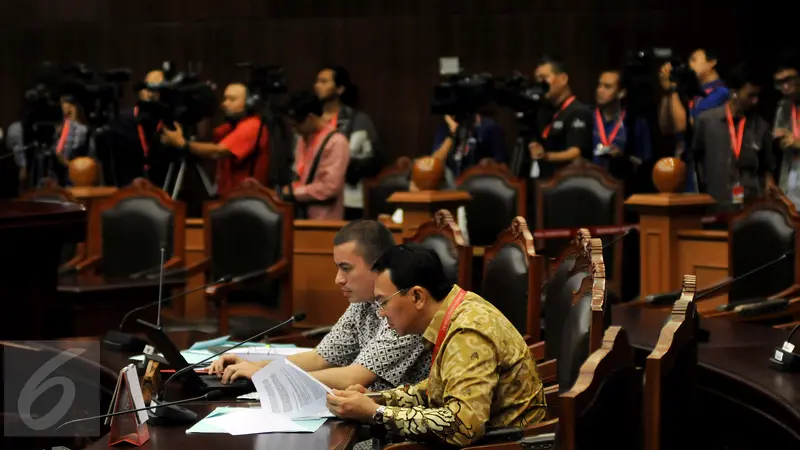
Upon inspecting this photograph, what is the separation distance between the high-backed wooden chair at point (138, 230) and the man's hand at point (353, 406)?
10.4 ft

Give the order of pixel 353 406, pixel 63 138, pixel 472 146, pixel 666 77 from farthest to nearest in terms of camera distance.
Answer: pixel 63 138 → pixel 472 146 → pixel 666 77 → pixel 353 406

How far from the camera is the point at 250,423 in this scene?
2736mm

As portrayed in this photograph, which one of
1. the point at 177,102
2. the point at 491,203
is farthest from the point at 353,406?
the point at 177,102

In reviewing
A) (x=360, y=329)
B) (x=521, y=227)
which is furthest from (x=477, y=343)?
(x=521, y=227)

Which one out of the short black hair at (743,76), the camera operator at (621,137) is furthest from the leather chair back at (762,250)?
the camera operator at (621,137)

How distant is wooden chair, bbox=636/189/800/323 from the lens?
4461 mm

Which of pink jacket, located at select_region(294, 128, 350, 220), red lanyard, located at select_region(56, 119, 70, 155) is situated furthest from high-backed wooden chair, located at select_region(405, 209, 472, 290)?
red lanyard, located at select_region(56, 119, 70, 155)

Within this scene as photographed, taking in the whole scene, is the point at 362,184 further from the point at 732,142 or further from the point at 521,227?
the point at 521,227

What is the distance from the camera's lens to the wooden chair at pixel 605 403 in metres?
1.85

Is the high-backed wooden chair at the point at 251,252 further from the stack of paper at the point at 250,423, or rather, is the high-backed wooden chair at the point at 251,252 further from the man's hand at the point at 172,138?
the stack of paper at the point at 250,423

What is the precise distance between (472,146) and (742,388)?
13.5 ft

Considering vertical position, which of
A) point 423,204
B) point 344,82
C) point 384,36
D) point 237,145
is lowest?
point 423,204

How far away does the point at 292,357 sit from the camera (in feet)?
11.5

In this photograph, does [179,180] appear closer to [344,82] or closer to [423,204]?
[344,82]
